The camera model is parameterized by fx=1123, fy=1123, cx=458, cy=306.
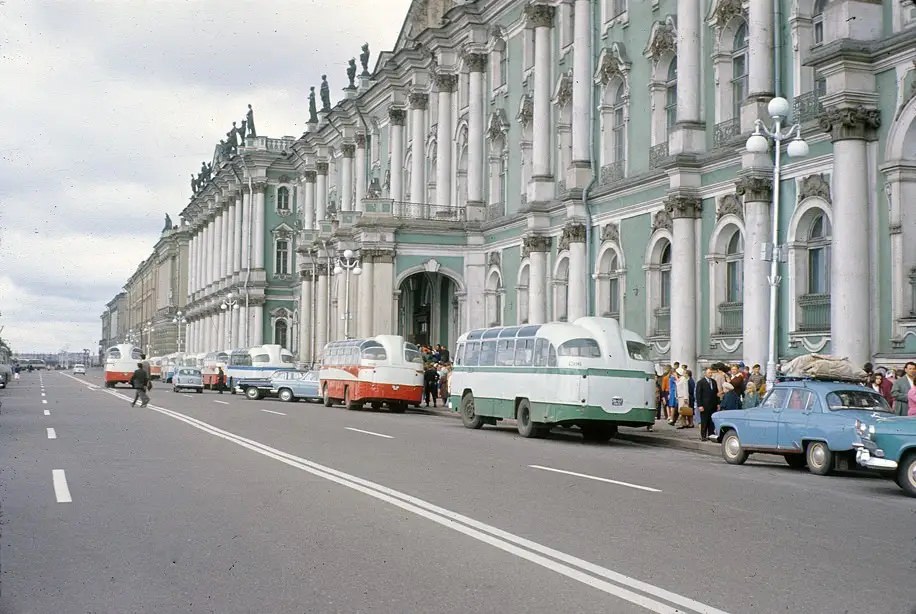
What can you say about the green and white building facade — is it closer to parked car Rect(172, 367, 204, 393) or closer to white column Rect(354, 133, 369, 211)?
white column Rect(354, 133, 369, 211)

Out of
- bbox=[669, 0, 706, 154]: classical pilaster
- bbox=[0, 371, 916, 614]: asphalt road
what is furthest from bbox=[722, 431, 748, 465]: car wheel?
bbox=[669, 0, 706, 154]: classical pilaster

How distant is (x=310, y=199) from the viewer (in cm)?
7856

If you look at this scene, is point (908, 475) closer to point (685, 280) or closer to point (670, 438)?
point (670, 438)

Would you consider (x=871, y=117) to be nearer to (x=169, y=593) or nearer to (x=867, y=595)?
(x=867, y=595)

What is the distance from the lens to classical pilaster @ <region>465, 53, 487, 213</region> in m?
50.4

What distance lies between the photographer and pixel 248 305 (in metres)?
90.8

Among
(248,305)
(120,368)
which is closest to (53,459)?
(120,368)

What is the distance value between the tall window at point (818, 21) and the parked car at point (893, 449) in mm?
15757

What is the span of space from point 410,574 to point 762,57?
24252 mm

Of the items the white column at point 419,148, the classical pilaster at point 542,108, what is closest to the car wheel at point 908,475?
the classical pilaster at point 542,108

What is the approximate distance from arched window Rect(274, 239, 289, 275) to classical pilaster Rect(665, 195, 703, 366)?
62.1 metres

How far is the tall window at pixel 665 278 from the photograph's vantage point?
36.2 meters

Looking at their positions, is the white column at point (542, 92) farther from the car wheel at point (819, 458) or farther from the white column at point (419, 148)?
the car wheel at point (819, 458)

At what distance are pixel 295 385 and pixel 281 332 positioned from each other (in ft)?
146
